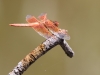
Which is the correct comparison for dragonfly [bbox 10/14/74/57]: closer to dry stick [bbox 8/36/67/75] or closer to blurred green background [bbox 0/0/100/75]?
dry stick [bbox 8/36/67/75]

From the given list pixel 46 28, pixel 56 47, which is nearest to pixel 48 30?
pixel 46 28

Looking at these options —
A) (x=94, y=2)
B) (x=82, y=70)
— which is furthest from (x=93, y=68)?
(x=94, y=2)

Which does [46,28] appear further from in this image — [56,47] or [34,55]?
[56,47]

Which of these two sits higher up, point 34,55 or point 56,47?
point 56,47

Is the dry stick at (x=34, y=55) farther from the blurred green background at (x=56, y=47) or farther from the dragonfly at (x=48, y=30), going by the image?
the blurred green background at (x=56, y=47)

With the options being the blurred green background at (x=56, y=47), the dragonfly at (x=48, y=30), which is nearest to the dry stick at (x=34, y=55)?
the dragonfly at (x=48, y=30)
